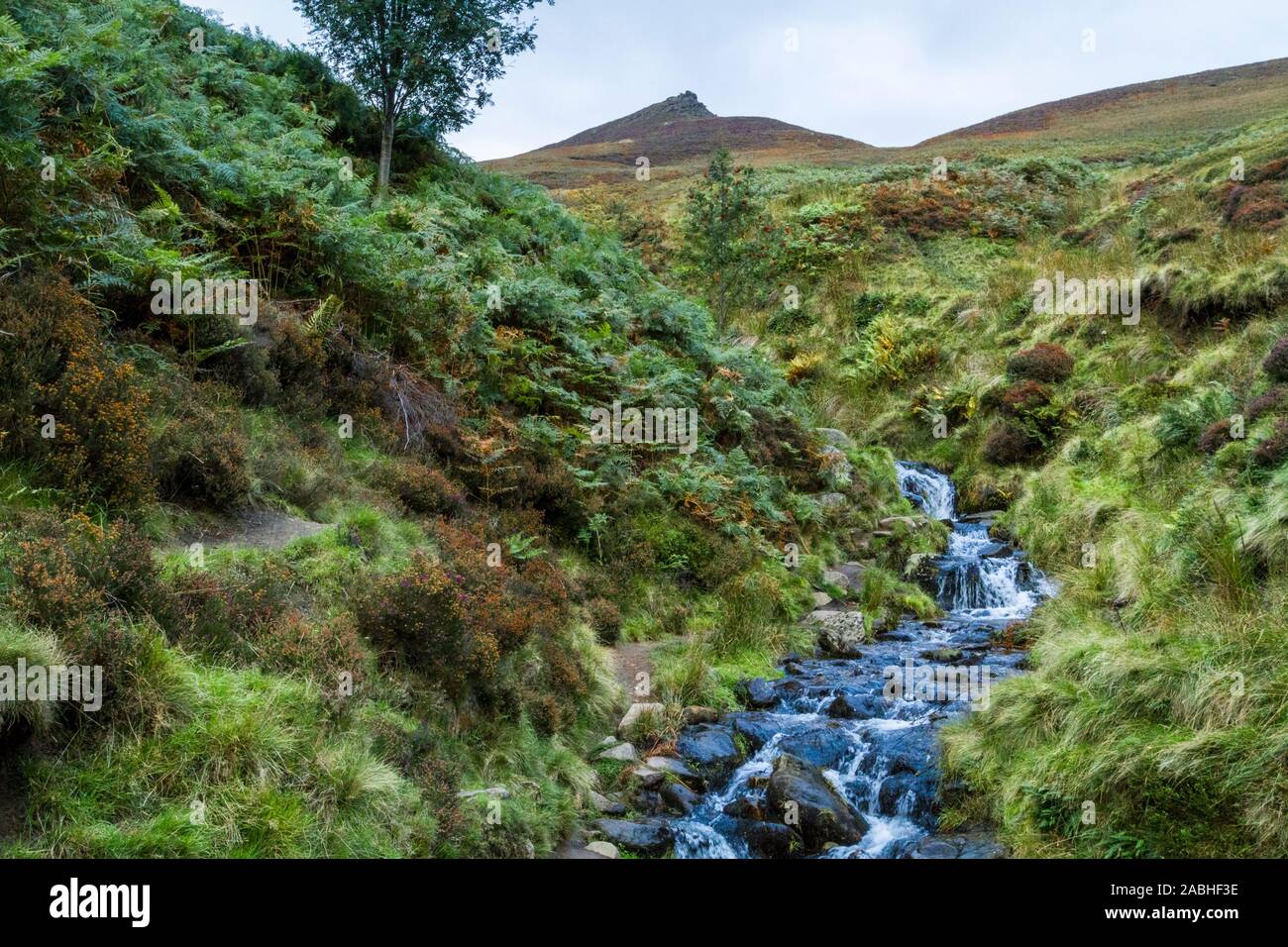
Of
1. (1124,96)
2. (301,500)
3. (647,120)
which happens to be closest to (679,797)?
(301,500)

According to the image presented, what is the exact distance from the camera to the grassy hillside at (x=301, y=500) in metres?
3.81

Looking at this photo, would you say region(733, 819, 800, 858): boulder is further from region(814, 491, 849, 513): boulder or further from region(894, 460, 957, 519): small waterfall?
region(894, 460, 957, 519): small waterfall

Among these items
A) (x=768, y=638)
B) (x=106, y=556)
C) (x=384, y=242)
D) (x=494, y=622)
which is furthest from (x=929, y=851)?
(x=384, y=242)

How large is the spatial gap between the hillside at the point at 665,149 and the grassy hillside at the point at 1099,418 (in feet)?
34.4

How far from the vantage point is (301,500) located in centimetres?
674

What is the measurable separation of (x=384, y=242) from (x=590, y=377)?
3.28 m

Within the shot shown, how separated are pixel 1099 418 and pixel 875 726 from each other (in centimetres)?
1163

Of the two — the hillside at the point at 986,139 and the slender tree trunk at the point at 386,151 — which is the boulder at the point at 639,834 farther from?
the hillside at the point at 986,139

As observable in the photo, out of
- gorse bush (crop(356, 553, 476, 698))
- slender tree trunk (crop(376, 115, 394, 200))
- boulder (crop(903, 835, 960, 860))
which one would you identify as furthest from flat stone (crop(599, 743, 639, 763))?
slender tree trunk (crop(376, 115, 394, 200))

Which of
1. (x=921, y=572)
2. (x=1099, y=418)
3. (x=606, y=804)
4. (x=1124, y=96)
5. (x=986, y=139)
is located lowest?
(x=606, y=804)

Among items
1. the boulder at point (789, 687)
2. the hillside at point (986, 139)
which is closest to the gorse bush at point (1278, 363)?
the boulder at point (789, 687)

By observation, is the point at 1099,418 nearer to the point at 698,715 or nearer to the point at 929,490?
the point at 929,490
